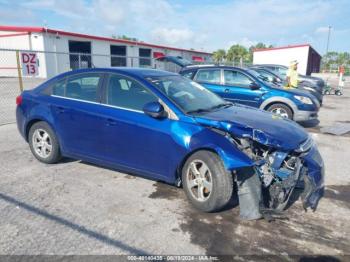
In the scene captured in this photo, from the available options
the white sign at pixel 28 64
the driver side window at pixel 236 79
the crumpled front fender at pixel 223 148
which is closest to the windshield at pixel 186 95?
the crumpled front fender at pixel 223 148

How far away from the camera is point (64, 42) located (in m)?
29.1

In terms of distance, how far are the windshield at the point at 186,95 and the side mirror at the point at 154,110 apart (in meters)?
0.26

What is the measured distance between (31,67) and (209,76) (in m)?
5.26

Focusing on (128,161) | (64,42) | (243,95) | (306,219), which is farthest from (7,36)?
(306,219)

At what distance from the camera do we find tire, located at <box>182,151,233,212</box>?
3.52m

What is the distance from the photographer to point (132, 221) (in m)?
3.50

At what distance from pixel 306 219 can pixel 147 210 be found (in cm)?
191

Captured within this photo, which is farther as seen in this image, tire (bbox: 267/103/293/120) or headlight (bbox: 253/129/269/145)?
tire (bbox: 267/103/293/120)

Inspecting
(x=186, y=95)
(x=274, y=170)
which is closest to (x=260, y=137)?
(x=274, y=170)

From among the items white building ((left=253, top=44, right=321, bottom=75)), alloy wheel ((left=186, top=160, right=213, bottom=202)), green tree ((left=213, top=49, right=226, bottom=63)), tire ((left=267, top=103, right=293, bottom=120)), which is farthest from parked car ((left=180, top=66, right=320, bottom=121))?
green tree ((left=213, top=49, right=226, bottom=63))

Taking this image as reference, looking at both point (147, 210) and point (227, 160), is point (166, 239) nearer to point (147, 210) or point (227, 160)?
point (147, 210)

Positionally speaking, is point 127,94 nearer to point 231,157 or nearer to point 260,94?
point 231,157

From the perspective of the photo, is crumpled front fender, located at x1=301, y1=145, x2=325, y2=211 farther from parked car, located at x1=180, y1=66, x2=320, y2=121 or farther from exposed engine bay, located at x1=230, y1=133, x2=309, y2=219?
parked car, located at x1=180, y1=66, x2=320, y2=121

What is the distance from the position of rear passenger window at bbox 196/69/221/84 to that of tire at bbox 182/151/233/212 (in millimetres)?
5676
